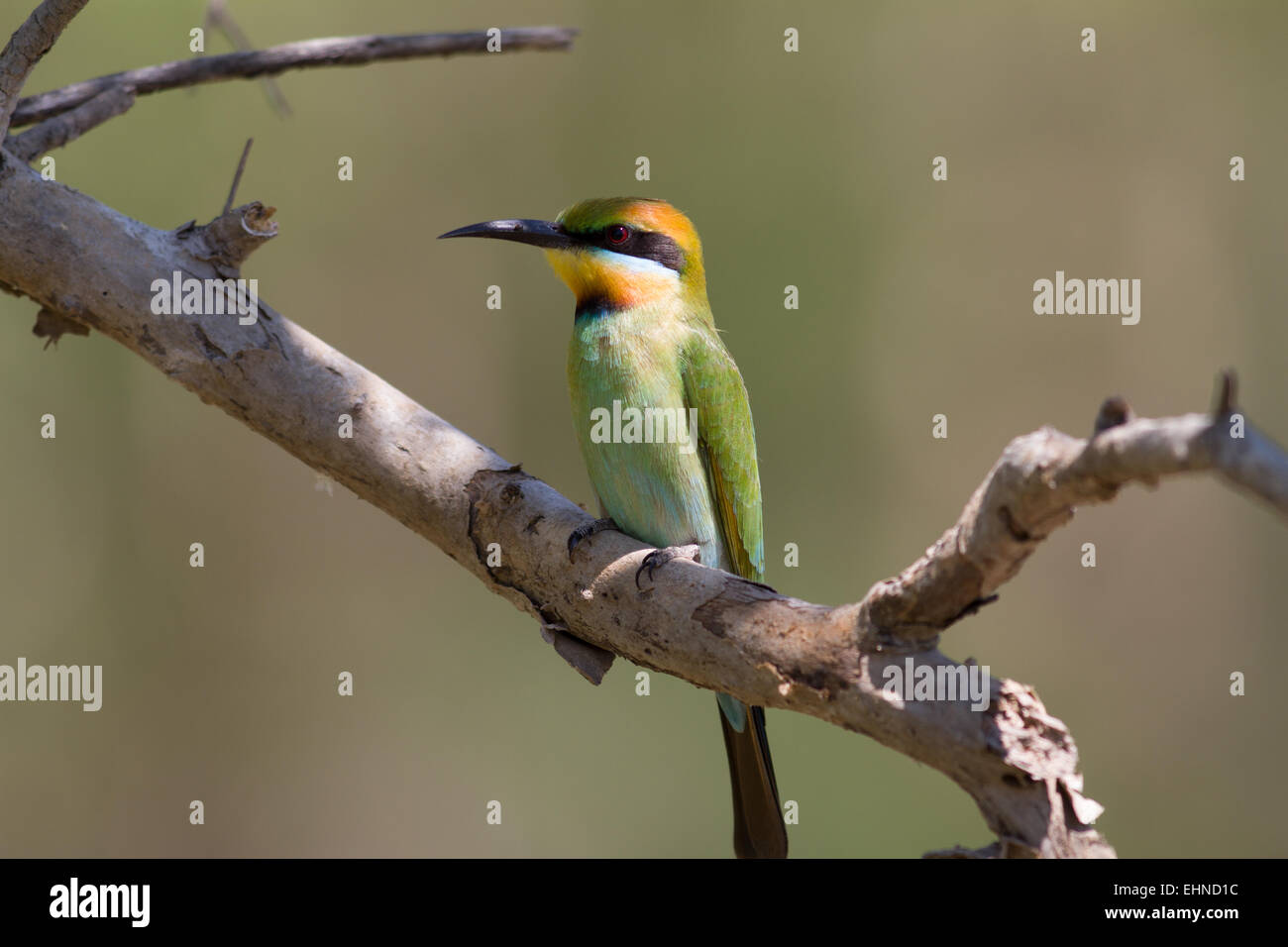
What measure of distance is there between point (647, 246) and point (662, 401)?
0.45m

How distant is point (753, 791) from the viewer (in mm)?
2520

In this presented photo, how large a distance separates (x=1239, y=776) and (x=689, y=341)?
3.56m

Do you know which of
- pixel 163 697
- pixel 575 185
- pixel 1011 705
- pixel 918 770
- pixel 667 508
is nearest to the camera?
pixel 1011 705

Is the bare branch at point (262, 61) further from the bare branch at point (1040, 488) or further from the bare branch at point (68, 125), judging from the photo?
the bare branch at point (1040, 488)

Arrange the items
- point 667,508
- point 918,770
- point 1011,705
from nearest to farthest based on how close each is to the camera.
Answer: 1. point 1011,705
2. point 667,508
3. point 918,770

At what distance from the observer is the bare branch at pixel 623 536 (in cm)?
142

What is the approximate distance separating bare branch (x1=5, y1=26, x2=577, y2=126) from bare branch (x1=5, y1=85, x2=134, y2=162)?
0.03 m

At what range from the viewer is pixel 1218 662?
15.8 feet

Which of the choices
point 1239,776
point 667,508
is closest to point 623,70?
point 667,508

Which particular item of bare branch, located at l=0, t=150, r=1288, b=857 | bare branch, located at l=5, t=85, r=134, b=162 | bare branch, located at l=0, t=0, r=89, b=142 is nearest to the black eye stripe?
bare branch, located at l=0, t=150, r=1288, b=857

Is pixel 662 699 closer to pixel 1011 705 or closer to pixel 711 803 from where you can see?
pixel 711 803

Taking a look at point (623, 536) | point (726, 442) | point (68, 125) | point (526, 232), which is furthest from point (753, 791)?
point (68, 125)

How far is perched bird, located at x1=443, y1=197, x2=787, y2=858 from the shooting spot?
2625 millimetres

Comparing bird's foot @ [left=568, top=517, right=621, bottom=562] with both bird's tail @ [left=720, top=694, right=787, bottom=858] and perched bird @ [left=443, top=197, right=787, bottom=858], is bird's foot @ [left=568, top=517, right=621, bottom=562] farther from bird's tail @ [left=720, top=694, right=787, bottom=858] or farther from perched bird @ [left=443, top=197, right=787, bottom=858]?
bird's tail @ [left=720, top=694, right=787, bottom=858]
